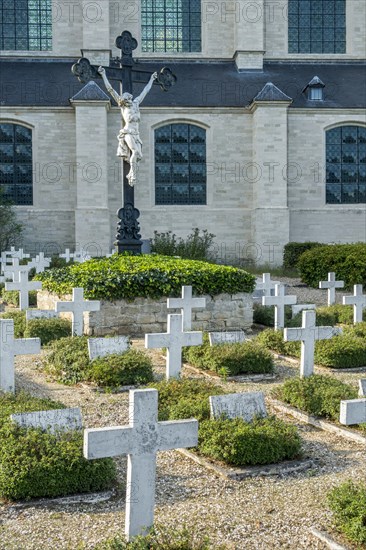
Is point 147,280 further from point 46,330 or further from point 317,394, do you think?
point 317,394

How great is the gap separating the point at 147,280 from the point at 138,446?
7386 mm

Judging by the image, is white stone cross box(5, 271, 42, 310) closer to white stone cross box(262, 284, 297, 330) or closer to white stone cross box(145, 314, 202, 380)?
white stone cross box(262, 284, 297, 330)

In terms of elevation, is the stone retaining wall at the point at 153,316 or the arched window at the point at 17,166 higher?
the arched window at the point at 17,166

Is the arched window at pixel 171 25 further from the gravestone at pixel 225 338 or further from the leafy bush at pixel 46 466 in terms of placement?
the leafy bush at pixel 46 466

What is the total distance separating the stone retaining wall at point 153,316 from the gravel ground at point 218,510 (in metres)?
5.51

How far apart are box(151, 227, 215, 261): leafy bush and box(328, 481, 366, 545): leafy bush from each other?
17262 mm

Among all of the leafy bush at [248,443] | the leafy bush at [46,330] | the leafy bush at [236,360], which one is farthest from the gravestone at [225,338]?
the leafy bush at [248,443]

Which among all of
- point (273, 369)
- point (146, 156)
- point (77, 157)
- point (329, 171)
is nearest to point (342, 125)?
point (329, 171)

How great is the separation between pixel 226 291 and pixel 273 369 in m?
3.16

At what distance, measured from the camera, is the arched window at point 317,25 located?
28.9 meters

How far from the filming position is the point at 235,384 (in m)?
7.92

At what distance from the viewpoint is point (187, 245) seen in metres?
23.3

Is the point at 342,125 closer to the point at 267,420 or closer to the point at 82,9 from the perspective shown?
the point at 82,9

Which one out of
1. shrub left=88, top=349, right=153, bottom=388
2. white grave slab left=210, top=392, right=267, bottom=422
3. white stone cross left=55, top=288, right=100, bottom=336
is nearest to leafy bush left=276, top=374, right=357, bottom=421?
Answer: white grave slab left=210, top=392, right=267, bottom=422
